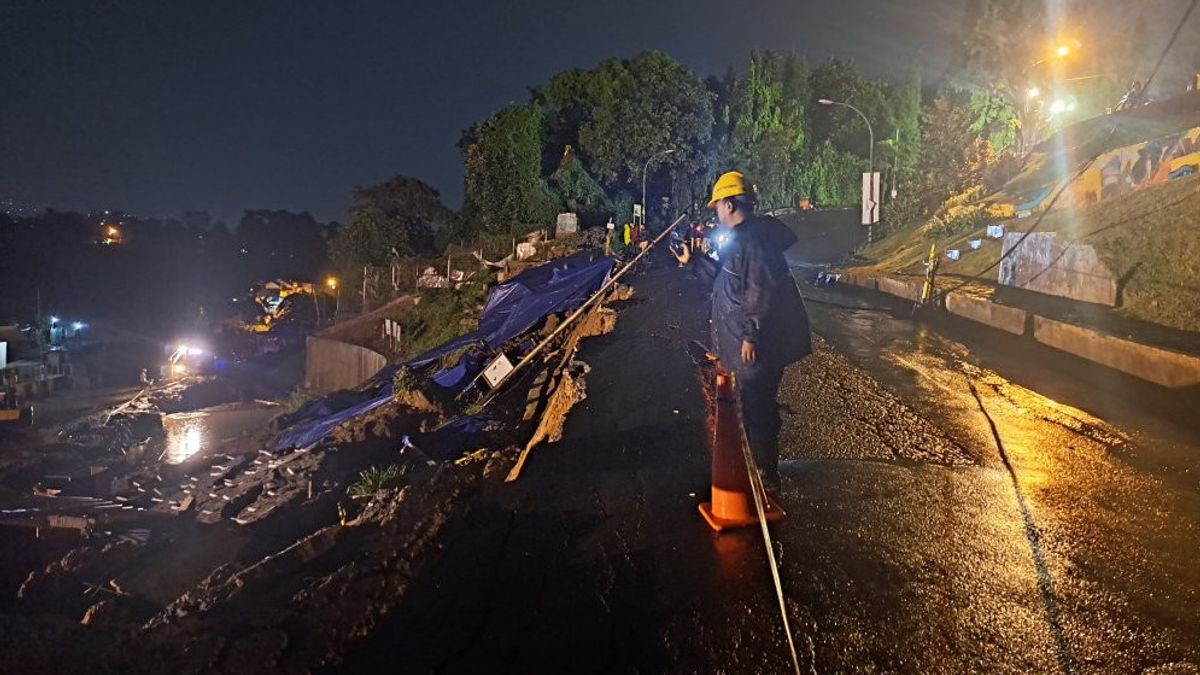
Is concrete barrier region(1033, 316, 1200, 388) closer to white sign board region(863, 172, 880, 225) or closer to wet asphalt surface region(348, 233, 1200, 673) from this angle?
wet asphalt surface region(348, 233, 1200, 673)

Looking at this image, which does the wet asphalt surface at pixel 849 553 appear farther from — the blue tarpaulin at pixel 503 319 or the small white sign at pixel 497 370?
the blue tarpaulin at pixel 503 319

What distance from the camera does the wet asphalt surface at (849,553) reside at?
3.03 meters

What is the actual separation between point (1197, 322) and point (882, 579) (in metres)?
9.38

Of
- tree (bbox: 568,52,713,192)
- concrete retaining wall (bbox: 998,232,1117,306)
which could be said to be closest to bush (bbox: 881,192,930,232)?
tree (bbox: 568,52,713,192)

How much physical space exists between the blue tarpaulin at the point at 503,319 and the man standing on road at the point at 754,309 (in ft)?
25.3

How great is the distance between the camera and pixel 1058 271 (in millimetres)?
13516

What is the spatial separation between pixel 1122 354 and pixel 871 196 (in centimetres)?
1922

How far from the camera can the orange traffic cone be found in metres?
4.12

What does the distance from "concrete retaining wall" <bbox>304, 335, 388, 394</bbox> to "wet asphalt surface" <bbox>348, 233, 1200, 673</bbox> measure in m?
19.6

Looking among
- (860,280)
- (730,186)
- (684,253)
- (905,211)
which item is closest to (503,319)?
(684,253)

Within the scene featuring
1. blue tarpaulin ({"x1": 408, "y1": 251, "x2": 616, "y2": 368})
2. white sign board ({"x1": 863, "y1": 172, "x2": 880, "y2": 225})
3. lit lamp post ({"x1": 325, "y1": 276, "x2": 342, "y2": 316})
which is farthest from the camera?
lit lamp post ({"x1": 325, "y1": 276, "x2": 342, "y2": 316})

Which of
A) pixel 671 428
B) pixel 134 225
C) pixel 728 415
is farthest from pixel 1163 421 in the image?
pixel 134 225

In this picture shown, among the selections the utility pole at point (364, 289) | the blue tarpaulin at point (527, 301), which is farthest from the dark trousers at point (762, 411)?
the utility pole at point (364, 289)

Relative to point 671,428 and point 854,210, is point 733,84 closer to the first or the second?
point 854,210
